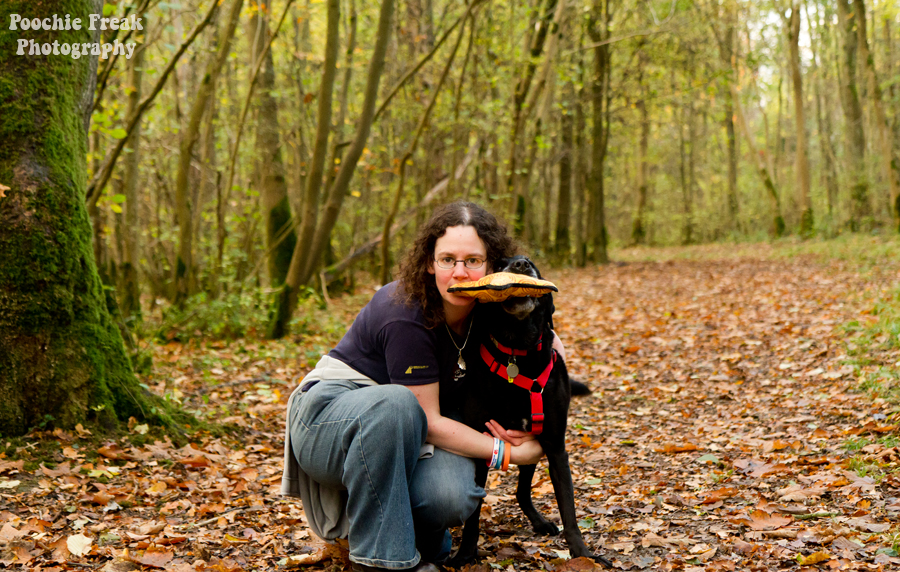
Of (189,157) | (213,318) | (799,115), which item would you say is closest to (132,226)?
(189,157)

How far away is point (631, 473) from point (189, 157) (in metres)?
6.62

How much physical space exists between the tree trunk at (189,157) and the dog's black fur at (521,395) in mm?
6003

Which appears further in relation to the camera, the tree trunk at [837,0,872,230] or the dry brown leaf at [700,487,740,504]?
the tree trunk at [837,0,872,230]

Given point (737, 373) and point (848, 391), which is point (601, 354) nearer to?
point (737, 373)

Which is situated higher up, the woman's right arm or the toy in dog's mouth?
the toy in dog's mouth

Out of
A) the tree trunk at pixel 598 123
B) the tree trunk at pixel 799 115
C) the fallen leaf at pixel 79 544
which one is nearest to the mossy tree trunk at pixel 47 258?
the fallen leaf at pixel 79 544

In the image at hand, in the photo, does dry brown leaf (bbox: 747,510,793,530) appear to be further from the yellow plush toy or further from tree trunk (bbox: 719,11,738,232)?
tree trunk (bbox: 719,11,738,232)

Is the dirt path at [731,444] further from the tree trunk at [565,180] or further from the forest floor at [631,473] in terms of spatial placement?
the tree trunk at [565,180]

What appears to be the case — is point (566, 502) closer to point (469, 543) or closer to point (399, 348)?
point (469, 543)

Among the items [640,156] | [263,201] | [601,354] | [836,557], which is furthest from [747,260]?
[836,557]

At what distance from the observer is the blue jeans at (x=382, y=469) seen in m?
2.41

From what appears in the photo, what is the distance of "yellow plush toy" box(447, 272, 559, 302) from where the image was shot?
2.47m

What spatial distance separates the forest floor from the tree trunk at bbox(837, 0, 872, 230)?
12967mm

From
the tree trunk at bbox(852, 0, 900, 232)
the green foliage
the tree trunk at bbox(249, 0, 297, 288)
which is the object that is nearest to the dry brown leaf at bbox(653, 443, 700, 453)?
the green foliage
